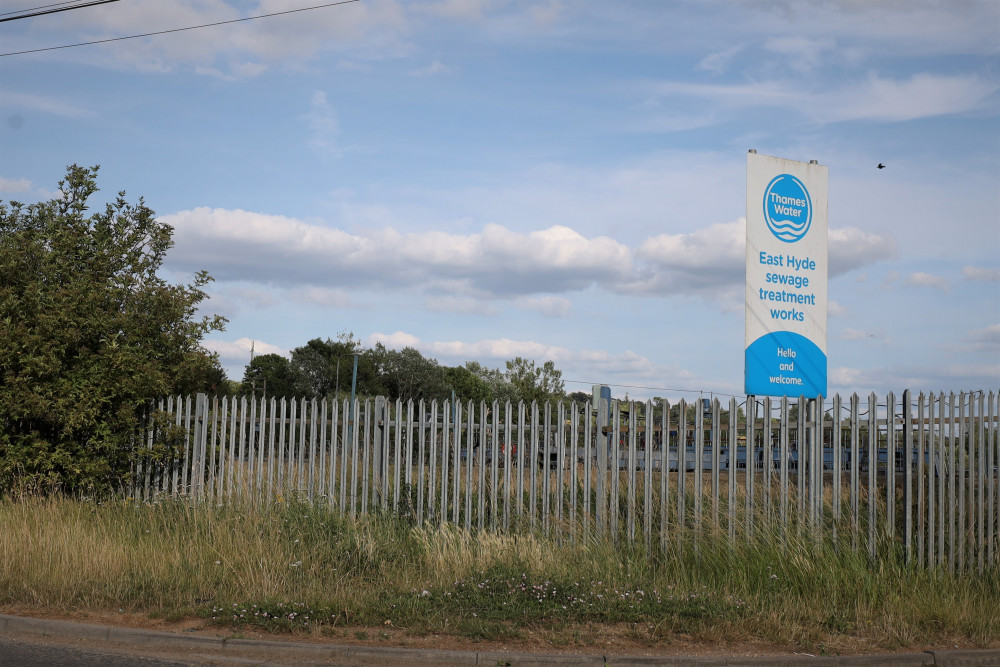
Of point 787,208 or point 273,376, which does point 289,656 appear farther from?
point 273,376

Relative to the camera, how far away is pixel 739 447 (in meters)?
9.63

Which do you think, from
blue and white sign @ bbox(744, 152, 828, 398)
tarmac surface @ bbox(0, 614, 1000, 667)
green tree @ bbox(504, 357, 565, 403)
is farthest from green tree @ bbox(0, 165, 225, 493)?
green tree @ bbox(504, 357, 565, 403)

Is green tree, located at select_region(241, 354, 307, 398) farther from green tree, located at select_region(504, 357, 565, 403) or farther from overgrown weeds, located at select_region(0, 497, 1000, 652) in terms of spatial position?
overgrown weeds, located at select_region(0, 497, 1000, 652)

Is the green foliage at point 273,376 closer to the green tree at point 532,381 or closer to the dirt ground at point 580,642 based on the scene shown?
the green tree at point 532,381

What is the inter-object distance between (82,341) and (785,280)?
946 cm

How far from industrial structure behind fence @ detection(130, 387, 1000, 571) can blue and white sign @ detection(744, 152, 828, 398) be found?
2.79ft

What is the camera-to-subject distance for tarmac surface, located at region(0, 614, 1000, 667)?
6.36 meters

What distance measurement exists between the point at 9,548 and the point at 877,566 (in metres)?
8.77

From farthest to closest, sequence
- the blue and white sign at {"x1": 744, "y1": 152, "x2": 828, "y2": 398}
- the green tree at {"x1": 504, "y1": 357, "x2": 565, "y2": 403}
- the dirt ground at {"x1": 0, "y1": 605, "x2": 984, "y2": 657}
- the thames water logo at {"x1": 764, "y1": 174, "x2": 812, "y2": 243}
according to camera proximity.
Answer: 1. the green tree at {"x1": 504, "y1": 357, "x2": 565, "y2": 403}
2. the thames water logo at {"x1": 764, "y1": 174, "x2": 812, "y2": 243}
3. the blue and white sign at {"x1": 744, "y1": 152, "x2": 828, "y2": 398}
4. the dirt ground at {"x1": 0, "y1": 605, "x2": 984, "y2": 657}

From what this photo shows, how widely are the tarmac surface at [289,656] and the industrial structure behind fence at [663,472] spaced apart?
223cm

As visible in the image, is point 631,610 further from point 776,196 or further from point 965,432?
point 776,196

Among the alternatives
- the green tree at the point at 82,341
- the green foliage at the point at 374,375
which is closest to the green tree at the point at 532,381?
the green foliage at the point at 374,375

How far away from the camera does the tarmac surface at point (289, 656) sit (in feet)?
20.9

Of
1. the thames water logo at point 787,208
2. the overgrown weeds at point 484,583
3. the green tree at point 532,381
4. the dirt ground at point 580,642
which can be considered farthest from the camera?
the green tree at point 532,381
